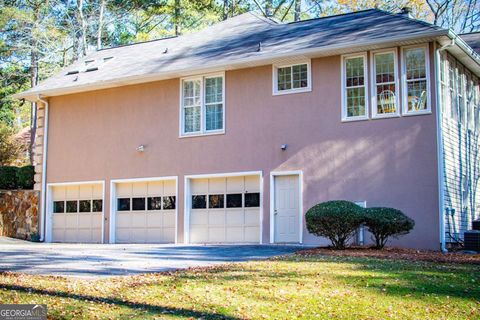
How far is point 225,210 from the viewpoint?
18.2 meters

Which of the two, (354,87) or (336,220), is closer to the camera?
(336,220)

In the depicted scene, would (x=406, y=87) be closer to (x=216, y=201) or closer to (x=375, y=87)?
(x=375, y=87)

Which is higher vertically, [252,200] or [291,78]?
→ [291,78]

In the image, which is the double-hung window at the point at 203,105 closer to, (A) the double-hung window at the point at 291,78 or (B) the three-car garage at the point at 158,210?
(B) the three-car garage at the point at 158,210

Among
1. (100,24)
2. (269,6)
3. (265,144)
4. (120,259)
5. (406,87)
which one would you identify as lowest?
(120,259)

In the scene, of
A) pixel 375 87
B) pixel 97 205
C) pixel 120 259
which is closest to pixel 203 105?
pixel 97 205

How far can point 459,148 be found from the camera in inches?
675

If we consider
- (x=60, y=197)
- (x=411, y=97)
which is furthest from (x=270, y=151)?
Answer: (x=60, y=197)

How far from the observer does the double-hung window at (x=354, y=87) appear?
53.9 ft

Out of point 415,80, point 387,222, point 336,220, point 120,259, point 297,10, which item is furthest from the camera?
point 297,10

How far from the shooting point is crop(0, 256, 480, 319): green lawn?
7.64 meters

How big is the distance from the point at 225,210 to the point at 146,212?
2.82 metres
